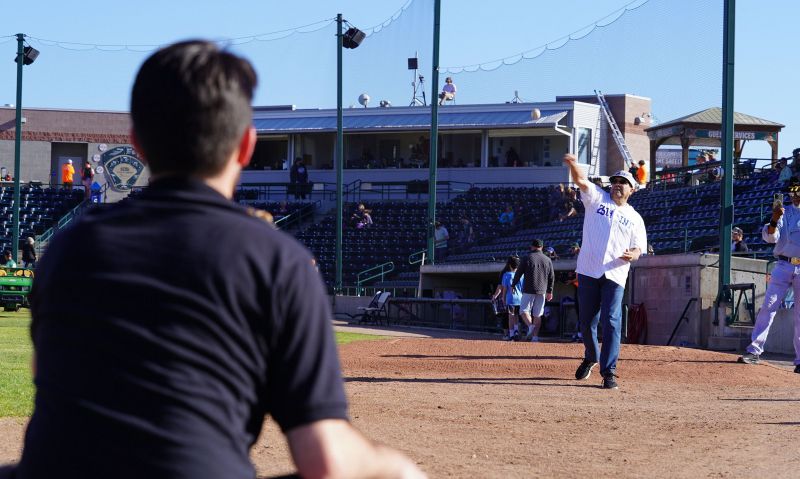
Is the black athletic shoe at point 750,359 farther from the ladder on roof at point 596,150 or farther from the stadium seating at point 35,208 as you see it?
the ladder on roof at point 596,150

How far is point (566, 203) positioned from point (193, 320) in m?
33.0

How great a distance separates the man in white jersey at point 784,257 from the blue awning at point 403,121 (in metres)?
34.9

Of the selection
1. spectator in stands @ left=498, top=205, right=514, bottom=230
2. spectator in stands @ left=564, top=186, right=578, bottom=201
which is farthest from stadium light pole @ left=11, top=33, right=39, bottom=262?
spectator in stands @ left=564, top=186, right=578, bottom=201

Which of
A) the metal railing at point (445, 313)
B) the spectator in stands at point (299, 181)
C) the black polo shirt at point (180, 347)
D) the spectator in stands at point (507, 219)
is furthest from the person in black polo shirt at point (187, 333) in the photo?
the spectator in stands at point (299, 181)

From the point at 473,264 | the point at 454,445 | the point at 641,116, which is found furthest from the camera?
the point at 641,116

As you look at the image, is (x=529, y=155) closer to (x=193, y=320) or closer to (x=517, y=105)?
(x=517, y=105)

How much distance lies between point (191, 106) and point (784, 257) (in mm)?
11168

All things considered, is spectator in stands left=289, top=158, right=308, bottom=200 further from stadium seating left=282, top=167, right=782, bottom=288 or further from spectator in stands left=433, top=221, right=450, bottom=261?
spectator in stands left=433, top=221, right=450, bottom=261

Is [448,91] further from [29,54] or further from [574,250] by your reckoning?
[574,250]

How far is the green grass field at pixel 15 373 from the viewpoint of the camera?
8430 millimetres

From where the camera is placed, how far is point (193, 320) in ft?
7.68

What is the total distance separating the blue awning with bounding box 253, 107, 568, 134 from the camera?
4756 centimetres

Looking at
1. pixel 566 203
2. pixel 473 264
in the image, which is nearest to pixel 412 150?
pixel 566 203

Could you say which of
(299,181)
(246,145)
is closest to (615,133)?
(299,181)
